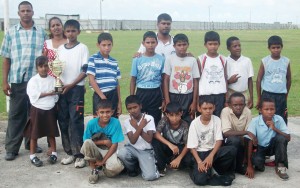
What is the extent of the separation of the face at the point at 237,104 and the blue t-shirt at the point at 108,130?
1.41 metres

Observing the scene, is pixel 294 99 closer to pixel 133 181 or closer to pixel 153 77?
pixel 153 77

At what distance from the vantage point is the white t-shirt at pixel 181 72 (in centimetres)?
547

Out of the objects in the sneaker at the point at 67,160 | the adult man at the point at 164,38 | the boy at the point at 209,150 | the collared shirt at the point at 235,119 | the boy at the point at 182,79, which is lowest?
the sneaker at the point at 67,160

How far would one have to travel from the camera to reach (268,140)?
16.6 feet

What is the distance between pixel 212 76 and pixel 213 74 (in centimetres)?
3

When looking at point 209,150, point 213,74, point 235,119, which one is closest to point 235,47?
point 213,74

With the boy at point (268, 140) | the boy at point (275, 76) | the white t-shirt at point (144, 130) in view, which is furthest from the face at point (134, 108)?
the boy at point (275, 76)

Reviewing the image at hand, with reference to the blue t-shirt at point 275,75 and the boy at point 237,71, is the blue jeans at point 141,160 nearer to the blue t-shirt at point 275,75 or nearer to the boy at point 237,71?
the boy at point 237,71

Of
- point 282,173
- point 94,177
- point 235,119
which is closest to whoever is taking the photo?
point 94,177

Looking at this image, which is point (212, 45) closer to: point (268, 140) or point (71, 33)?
point (268, 140)

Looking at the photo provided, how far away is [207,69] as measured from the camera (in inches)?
217

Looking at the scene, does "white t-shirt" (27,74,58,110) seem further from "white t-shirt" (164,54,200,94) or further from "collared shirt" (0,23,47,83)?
"white t-shirt" (164,54,200,94)

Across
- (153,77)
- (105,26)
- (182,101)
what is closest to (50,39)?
(153,77)

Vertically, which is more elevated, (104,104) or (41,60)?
(41,60)
